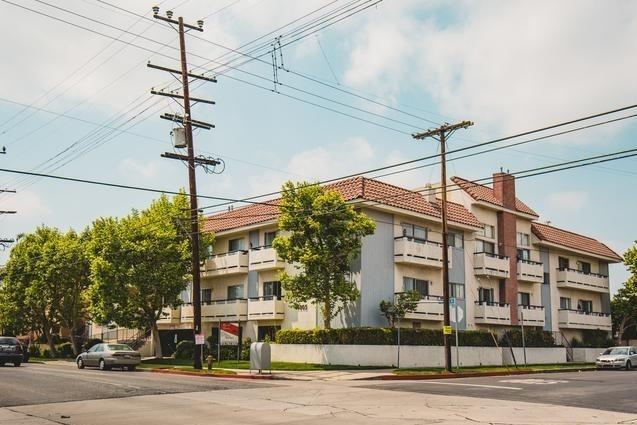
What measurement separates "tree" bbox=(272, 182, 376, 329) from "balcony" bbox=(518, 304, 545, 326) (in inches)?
668

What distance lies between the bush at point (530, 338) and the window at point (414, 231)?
8053 millimetres

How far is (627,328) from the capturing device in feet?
195

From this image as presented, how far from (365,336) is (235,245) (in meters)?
14.2

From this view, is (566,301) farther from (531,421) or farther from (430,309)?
(531,421)

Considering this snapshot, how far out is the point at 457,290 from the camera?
43.0 m

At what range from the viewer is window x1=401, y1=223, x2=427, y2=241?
40.2 m

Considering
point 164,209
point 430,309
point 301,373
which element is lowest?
point 301,373

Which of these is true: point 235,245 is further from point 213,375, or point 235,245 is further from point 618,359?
point 618,359

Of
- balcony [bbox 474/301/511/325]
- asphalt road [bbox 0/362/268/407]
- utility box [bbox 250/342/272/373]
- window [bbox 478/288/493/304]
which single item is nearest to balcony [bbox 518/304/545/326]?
balcony [bbox 474/301/511/325]

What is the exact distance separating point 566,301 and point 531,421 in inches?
1673

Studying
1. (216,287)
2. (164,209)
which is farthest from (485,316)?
(164,209)

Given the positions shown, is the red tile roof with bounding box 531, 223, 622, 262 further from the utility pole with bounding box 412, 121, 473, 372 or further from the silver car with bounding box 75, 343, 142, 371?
the silver car with bounding box 75, 343, 142, 371

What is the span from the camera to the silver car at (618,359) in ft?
125

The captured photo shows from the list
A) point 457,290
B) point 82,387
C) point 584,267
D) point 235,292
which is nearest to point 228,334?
point 82,387
